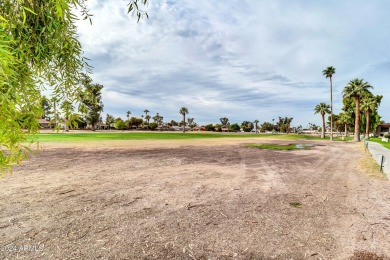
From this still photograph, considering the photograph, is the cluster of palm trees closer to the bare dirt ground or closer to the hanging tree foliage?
the bare dirt ground

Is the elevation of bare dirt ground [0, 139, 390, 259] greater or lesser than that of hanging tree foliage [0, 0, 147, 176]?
lesser

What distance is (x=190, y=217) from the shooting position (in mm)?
6801

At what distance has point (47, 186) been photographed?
32.8 feet

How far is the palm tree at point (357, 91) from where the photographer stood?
2286 inches

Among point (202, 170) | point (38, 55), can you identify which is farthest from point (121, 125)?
point (38, 55)

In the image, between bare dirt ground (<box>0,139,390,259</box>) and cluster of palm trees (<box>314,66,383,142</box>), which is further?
cluster of palm trees (<box>314,66,383,142</box>)

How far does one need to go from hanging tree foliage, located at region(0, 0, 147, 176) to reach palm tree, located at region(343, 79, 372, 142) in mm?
69173

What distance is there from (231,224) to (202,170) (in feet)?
26.0

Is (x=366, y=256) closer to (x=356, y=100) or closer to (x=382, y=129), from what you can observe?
(x=356, y=100)

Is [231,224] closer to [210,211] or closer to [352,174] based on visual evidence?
[210,211]

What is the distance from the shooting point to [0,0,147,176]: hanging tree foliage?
3.11 m

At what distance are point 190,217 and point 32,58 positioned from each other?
5.55 meters

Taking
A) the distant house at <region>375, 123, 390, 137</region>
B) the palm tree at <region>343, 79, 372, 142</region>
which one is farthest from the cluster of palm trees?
the distant house at <region>375, 123, 390, 137</region>

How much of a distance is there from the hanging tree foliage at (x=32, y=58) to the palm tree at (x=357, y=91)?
69173 mm
